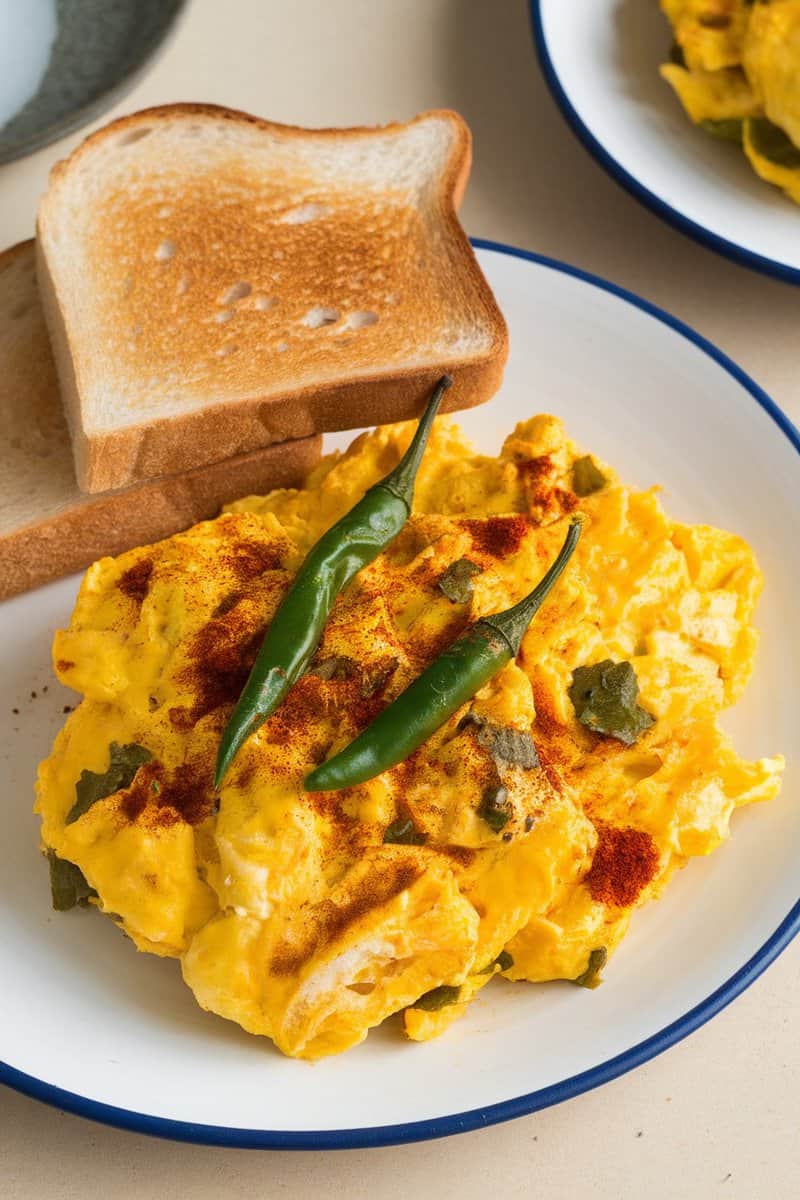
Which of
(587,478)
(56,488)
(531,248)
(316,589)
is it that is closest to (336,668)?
(316,589)

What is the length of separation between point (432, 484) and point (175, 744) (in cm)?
102

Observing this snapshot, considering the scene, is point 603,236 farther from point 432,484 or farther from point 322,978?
point 322,978

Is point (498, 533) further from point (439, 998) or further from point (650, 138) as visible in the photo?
point (650, 138)

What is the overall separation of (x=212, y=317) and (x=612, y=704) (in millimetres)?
1663

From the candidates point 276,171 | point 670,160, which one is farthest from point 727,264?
point 276,171

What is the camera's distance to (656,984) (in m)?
3.17

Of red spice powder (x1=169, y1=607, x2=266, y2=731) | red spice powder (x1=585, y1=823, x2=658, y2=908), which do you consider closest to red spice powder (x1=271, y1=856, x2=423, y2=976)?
red spice powder (x1=585, y1=823, x2=658, y2=908)

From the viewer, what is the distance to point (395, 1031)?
10.2 feet

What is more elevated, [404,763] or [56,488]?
[56,488]

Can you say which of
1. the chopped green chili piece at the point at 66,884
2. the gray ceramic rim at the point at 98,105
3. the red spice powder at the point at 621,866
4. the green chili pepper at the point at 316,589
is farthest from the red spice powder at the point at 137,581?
the gray ceramic rim at the point at 98,105

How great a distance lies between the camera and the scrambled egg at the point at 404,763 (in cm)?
287

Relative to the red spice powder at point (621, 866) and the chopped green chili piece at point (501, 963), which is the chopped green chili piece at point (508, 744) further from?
the chopped green chili piece at point (501, 963)

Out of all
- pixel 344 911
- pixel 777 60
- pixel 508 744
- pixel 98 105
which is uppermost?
pixel 98 105

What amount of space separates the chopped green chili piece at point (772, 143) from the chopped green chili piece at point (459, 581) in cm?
199
